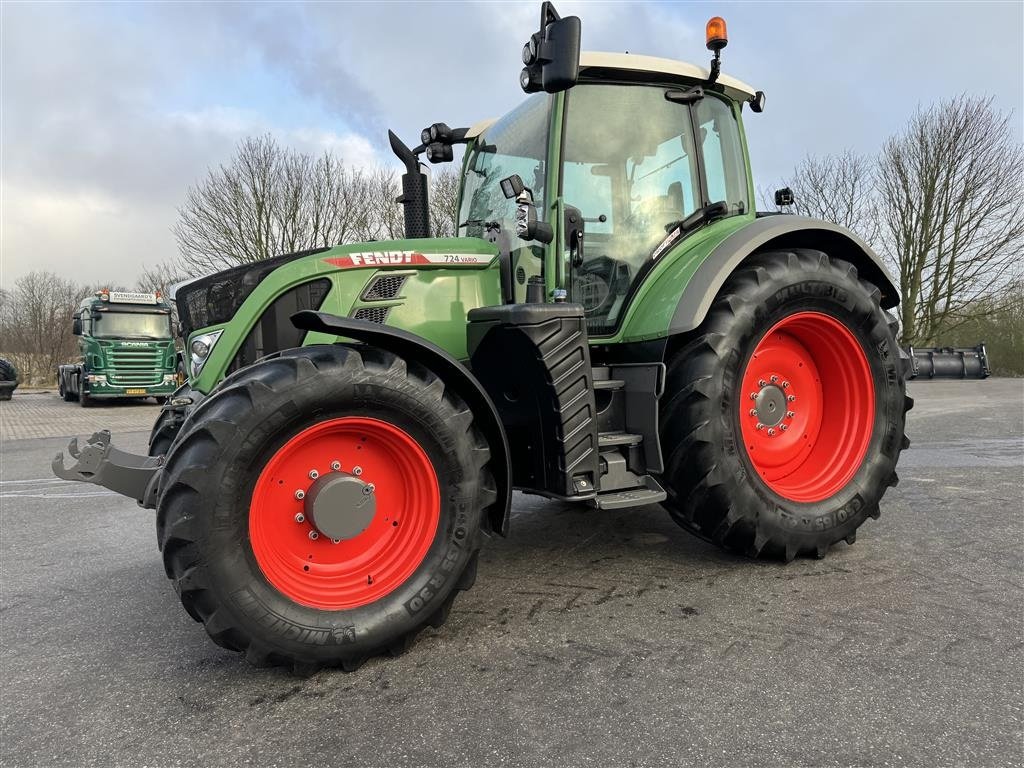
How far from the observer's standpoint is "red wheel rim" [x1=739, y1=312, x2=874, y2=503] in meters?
3.41

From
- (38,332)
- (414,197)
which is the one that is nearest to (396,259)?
(414,197)

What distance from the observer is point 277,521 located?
2361 millimetres

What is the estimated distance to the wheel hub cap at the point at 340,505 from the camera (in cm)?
235

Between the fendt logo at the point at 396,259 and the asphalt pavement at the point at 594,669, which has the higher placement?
the fendt logo at the point at 396,259

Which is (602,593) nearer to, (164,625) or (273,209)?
(164,625)

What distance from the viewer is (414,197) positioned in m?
3.93

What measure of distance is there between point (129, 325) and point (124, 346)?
0.59 meters

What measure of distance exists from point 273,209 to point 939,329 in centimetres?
2238

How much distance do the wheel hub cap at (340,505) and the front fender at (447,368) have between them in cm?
50

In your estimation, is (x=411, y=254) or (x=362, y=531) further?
(x=411, y=254)

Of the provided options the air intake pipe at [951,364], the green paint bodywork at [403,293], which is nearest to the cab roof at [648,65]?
the green paint bodywork at [403,293]

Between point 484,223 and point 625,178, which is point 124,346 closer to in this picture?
point 484,223

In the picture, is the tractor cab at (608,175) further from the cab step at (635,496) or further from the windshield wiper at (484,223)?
the cab step at (635,496)

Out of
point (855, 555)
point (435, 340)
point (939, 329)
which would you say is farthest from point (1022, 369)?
point (435, 340)
